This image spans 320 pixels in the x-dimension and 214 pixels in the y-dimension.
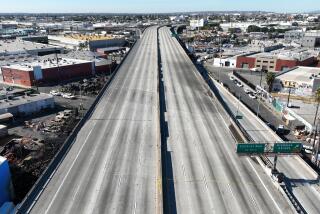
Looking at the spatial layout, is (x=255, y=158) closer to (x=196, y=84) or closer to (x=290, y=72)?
(x=196, y=84)

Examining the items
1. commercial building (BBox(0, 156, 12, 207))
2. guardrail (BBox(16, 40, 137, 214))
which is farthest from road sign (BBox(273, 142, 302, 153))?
commercial building (BBox(0, 156, 12, 207))

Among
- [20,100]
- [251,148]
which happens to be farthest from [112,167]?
[20,100]

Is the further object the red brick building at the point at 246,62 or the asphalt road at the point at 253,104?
the red brick building at the point at 246,62

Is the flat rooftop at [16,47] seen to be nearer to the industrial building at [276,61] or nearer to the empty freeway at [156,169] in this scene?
the empty freeway at [156,169]

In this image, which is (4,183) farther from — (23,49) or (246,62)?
(23,49)

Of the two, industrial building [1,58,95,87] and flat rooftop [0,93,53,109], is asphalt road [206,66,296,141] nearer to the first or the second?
industrial building [1,58,95,87]

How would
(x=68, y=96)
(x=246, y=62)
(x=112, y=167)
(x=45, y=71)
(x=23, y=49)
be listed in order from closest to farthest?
(x=112, y=167) → (x=68, y=96) → (x=45, y=71) → (x=246, y=62) → (x=23, y=49)

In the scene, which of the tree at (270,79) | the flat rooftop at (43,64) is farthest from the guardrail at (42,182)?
the flat rooftop at (43,64)
